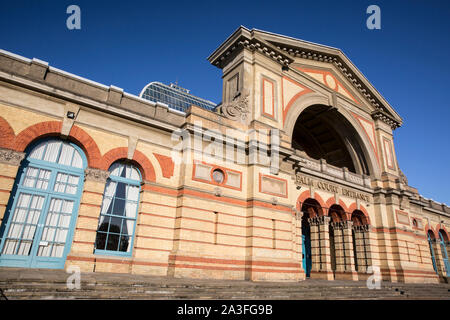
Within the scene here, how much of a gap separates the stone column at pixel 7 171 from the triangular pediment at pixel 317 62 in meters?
12.4

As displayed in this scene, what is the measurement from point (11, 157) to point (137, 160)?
452cm

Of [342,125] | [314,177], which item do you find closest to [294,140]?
[342,125]

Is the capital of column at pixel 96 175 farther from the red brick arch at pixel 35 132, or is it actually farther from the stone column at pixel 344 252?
the stone column at pixel 344 252

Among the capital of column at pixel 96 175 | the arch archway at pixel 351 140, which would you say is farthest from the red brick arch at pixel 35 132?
the arch archway at pixel 351 140

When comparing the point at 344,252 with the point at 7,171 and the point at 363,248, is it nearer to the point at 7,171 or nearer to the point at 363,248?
the point at 363,248

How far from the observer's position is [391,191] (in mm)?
22312

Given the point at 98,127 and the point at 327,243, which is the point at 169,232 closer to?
the point at 98,127

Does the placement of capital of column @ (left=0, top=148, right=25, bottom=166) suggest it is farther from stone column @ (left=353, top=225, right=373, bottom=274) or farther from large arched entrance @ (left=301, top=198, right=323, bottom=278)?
stone column @ (left=353, top=225, right=373, bottom=274)

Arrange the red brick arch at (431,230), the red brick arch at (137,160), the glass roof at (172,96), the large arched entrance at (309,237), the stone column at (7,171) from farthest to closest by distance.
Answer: the glass roof at (172,96)
the red brick arch at (431,230)
the large arched entrance at (309,237)
the red brick arch at (137,160)
the stone column at (7,171)

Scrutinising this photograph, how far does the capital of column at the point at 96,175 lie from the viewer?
11959mm

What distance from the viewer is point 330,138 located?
25.2 metres

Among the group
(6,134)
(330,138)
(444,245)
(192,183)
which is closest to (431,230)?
(444,245)

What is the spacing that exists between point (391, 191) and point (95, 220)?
20434 mm

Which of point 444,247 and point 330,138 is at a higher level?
point 330,138
